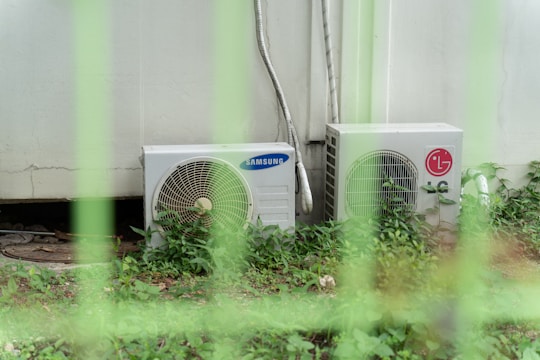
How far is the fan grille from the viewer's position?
13.4 ft

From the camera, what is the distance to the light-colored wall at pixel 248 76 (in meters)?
4.03

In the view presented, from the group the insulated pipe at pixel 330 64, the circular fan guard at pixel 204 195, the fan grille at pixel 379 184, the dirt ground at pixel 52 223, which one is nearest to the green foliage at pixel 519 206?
the fan grille at pixel 379 184

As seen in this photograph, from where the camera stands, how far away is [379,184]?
4.13 meters

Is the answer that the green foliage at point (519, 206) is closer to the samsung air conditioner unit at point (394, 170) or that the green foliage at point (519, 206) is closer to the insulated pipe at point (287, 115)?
the samsung air conditioner unit at point (394, 170)

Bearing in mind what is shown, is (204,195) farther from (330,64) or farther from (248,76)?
(330,64)

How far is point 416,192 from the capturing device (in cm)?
416

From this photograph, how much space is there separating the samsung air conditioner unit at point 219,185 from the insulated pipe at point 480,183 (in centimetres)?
101

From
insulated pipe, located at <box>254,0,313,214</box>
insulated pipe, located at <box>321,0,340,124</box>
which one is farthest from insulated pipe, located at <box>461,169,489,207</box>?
insulated pipe, located at <box>254,0,313,214</box>

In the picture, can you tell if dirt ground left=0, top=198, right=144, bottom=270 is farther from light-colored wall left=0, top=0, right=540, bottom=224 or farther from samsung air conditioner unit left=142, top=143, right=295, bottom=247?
samsung air conditioner unit left=142, top=143, right=295, bottom=247

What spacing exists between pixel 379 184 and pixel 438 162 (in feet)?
1.01

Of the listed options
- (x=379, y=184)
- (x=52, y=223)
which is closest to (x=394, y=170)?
(x=379, y=184)

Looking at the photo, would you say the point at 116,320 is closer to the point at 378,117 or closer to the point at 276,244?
→ the point at 276,244

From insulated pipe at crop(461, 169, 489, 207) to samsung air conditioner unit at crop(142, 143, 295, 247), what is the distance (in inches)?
39.7

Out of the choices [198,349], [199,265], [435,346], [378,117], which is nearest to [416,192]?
[378,117]
